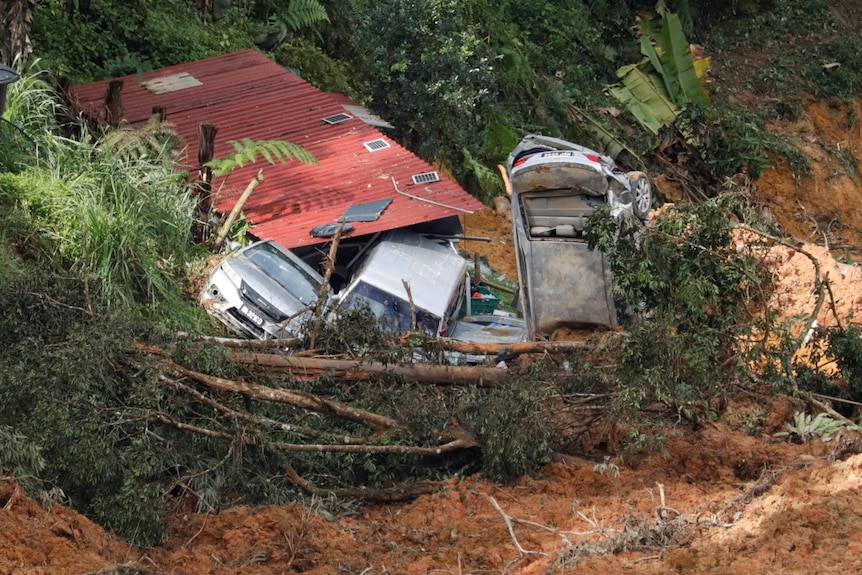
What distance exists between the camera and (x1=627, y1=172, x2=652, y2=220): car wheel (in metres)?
13.4

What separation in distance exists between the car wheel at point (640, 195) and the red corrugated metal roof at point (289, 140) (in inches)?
83.7

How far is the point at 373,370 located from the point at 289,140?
6.95 meters

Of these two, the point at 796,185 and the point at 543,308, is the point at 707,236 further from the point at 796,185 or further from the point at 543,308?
the point at 796,185

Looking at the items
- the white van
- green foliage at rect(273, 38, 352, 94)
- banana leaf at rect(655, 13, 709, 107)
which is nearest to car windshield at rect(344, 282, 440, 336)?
the white van

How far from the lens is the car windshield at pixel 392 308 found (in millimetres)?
12203

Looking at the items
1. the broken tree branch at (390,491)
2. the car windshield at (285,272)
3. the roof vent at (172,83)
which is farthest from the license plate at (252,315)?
the roof vent at (172,83)

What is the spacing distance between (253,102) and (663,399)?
994 cm

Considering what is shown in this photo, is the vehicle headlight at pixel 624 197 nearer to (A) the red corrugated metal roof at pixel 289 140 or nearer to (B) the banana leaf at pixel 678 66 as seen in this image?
(A) the red corrugated metal roof at pixel 289 140

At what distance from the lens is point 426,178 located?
15477 mm

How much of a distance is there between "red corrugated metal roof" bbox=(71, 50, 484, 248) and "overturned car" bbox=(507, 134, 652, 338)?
1500 millimetres

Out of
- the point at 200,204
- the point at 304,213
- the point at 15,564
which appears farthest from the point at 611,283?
the point at 15,564

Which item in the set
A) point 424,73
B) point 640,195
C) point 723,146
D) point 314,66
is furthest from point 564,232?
point 723,146

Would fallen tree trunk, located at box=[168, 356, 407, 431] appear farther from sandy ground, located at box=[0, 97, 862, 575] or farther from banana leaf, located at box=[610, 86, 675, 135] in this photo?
banana leaf, located at box=[610, 86, 675, 135]

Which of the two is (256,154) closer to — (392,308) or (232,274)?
(232,274)
